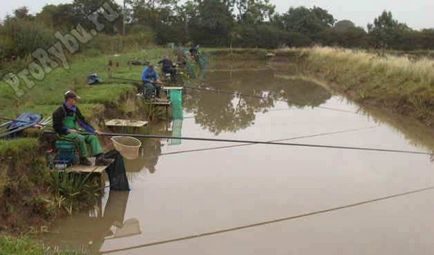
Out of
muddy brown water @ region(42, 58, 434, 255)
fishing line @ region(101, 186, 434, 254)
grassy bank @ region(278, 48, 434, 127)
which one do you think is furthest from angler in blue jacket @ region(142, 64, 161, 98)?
fishing line @ region(101, 186, 434, 254)

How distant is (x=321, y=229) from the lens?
635 centimetres

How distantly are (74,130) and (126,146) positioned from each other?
980mm

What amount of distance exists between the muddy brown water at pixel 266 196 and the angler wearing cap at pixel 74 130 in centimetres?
62

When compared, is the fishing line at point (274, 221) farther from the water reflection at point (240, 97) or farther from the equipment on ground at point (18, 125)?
the water reflection at point (240, 97)

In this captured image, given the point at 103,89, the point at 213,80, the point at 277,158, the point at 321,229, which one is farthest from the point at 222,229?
the point at 213,80

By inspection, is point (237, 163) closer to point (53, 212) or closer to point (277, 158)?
point (277, 158)

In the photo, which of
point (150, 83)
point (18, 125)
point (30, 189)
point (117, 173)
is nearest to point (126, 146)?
point (117, 173)

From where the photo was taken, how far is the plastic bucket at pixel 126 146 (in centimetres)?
778

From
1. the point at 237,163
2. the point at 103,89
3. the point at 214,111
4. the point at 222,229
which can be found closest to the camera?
the point at 222,229

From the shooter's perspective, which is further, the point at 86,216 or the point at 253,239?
the point at 86,216

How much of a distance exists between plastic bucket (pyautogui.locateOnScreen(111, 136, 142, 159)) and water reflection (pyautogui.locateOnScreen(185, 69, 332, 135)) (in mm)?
4336

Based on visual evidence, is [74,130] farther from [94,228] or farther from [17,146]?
[94,228]

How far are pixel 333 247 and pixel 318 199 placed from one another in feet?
5.20

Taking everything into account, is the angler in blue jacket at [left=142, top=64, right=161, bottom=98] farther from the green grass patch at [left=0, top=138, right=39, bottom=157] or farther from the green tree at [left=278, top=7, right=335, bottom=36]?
the green tree at [left=278, top=7, right=335, bottom=36]
